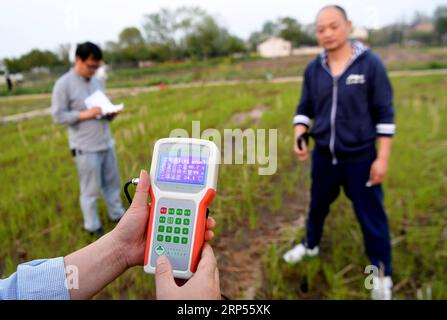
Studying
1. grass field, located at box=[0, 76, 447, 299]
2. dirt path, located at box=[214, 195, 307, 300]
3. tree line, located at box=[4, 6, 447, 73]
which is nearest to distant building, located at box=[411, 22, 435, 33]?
tree line, located at box=[4, 6, 447, 73]

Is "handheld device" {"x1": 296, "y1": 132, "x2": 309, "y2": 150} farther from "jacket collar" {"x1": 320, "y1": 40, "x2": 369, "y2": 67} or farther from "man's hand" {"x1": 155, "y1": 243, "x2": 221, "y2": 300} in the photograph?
"man's hand" {"x1": 155, "y1": 243, "x2": 221, "y2": 300}

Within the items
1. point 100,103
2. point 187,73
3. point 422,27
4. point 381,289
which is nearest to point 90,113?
point 100,103

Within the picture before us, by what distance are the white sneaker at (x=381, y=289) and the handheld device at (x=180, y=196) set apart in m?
1.23

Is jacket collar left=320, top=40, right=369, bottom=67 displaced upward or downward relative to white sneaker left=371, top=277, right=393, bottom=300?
upward

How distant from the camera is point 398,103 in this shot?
22.9 feet

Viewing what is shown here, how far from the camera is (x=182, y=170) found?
893mm

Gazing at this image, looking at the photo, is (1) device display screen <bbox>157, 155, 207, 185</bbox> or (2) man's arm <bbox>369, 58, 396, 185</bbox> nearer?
(1) device display screen <bbox>157, 155, 207, 185</bbox>

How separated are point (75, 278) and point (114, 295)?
40.0 inches

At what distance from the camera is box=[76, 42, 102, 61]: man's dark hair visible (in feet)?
6.95

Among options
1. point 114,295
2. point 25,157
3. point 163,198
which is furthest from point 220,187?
point 25,157

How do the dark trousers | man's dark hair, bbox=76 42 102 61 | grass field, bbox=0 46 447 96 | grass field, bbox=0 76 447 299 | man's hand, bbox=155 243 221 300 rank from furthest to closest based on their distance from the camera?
grass field, bbox=0 46 447 96 → man's dark hair, bbox=76 42 102 61 → grass field, bbox=0 76 447 299 → the dark trousers → man's hand, bbox=155 243 221 300

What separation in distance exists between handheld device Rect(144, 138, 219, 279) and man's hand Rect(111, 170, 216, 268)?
1.0 inches
